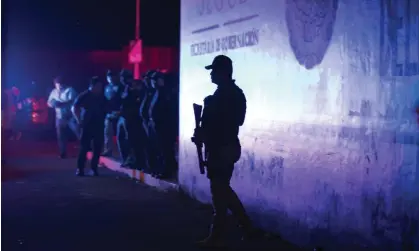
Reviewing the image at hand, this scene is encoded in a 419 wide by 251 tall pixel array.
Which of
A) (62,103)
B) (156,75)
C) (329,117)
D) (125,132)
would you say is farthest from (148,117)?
(329,117)

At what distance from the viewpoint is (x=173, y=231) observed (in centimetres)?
875

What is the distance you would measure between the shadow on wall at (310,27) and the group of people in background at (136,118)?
5090 millimetres

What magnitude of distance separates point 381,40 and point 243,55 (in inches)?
127

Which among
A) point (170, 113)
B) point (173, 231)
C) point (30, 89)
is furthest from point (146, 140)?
point (30, 89)

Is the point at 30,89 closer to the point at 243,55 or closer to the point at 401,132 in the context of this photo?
the point at 243,55

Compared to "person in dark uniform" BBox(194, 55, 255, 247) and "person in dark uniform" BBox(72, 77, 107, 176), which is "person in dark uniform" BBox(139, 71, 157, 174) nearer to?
"person in dark uniform" BBox(72, 77, 107, 176)

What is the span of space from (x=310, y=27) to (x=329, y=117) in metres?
1.05

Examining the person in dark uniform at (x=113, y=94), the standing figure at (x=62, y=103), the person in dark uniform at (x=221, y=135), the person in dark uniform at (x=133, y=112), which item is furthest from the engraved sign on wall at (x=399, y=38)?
the standing figure at (x=62, y=103)

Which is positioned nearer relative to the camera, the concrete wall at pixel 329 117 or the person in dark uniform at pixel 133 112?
the concrete wall at pixel 329 117

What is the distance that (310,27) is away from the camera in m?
7.56

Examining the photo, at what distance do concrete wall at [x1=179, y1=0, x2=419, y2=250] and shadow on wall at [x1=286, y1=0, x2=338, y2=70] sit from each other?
0.01 m

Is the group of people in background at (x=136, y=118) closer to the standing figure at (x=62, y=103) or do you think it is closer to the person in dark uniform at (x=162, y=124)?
the person in dark uniform at (x=162, y=124)

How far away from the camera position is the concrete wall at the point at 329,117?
6035 mm

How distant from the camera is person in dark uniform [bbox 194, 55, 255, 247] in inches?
303
